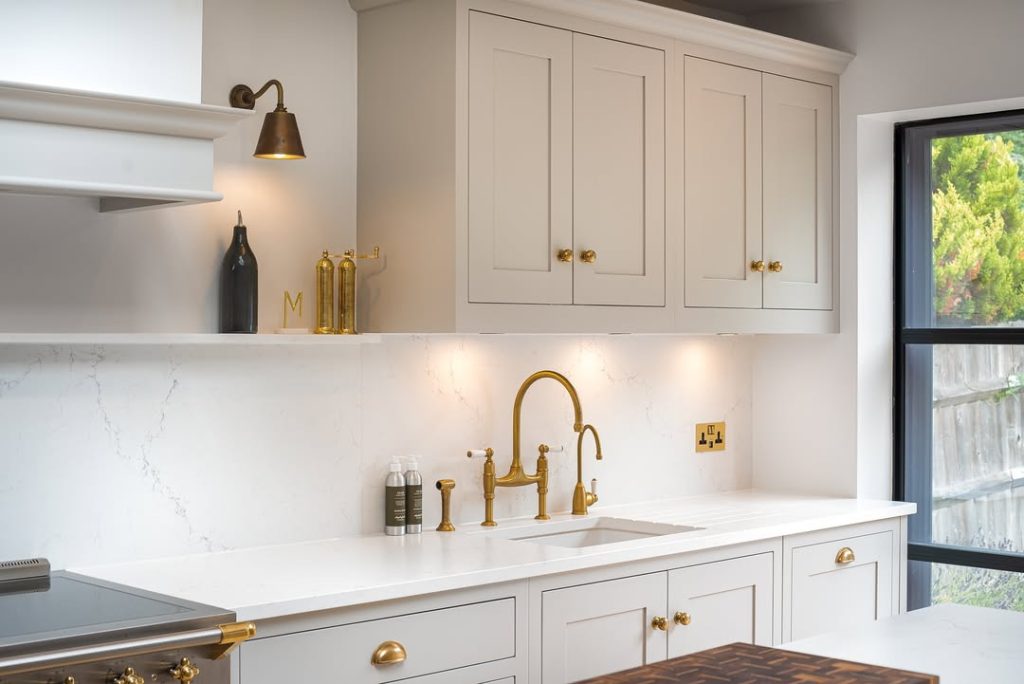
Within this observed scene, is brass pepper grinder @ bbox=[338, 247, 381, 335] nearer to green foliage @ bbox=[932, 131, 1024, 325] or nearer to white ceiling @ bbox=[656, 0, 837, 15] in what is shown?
white ceiling @ bbox=[656, 0, 837, 15]

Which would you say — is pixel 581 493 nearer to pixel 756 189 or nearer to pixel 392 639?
pixel 756 189

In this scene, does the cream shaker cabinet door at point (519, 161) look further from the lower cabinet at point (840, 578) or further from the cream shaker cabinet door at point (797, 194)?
the lower cabinet at point (840, 578)

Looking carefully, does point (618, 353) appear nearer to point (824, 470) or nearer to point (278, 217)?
point (824, 470)

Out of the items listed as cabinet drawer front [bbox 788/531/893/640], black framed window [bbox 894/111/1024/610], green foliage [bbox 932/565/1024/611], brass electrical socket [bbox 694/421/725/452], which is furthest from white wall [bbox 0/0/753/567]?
green foliage [bbox 932/565/1024/611]

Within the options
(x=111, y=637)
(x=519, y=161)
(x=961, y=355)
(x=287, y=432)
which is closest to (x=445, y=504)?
(x=287, y=432)

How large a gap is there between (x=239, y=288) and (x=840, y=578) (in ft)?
6.81

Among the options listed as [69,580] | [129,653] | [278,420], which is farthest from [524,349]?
[129,653]

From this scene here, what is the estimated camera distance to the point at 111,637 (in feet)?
6.80

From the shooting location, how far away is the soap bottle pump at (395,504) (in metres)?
→ 3.21

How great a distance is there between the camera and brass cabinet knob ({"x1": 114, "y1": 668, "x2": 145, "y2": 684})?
209cm

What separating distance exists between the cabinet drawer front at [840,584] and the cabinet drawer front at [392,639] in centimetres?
121

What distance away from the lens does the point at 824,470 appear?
4.21 m

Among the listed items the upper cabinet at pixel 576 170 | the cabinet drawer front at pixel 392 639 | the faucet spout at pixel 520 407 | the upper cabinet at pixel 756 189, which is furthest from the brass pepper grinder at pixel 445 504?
the upper cabinet at pixel 756 189

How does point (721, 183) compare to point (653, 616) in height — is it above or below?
above
